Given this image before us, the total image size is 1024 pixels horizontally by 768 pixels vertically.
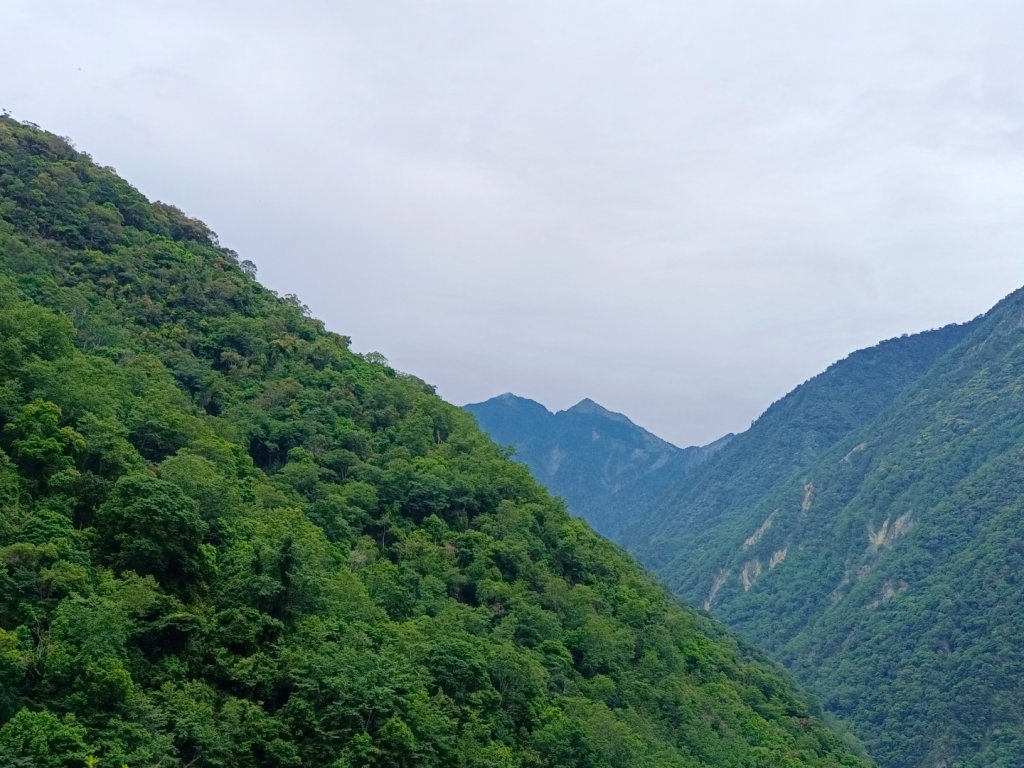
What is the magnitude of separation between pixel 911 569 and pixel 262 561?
111 meters

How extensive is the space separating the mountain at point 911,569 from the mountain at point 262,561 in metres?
40.0

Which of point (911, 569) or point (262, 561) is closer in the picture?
point (262, 561)

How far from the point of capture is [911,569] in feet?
395

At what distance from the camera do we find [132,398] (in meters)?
32.4

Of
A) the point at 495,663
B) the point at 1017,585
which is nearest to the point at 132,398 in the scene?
the point at 495,663

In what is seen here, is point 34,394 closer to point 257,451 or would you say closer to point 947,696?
point 257,451

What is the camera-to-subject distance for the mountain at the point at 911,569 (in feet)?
289

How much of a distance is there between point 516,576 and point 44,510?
19.6 m

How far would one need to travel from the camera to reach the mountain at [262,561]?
21453 mm

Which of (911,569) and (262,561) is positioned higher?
(911,569)

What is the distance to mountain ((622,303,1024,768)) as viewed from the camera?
88188 mm

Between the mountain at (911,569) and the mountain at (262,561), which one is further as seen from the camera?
the mountain at (911,569)

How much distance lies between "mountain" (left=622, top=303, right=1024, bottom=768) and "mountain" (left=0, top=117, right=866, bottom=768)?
40012 millimetres

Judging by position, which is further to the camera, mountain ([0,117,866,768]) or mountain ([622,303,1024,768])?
mountain ([622,303,1024,768])
